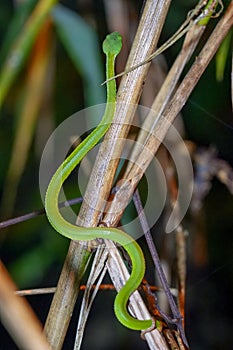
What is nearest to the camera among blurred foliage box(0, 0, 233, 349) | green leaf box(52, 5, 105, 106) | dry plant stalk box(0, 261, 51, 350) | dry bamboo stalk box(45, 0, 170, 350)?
dry plant stalk box(0, 261, 51, 350)

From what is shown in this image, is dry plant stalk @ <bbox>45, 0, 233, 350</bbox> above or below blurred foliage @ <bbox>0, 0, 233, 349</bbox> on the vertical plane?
below

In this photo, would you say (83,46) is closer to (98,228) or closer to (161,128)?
(161,128)

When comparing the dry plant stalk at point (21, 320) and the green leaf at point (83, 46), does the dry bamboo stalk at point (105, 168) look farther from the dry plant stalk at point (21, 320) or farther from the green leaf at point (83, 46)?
the green leaf at point (83, 46)

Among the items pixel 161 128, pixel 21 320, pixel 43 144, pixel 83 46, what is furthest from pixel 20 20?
pixel 21 320

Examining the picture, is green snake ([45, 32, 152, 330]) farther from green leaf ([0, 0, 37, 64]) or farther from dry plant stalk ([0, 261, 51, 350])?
green leaf ([0, 0, 37, 64])

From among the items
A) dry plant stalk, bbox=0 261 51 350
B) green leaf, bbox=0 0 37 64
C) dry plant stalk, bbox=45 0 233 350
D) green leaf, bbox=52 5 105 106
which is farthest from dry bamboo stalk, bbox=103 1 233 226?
green leaf, bbox=0 0 37 64

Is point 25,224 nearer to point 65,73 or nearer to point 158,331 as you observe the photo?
point 65,73

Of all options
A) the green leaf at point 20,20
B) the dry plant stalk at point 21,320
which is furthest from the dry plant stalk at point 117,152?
the green leaf at point 20,20
